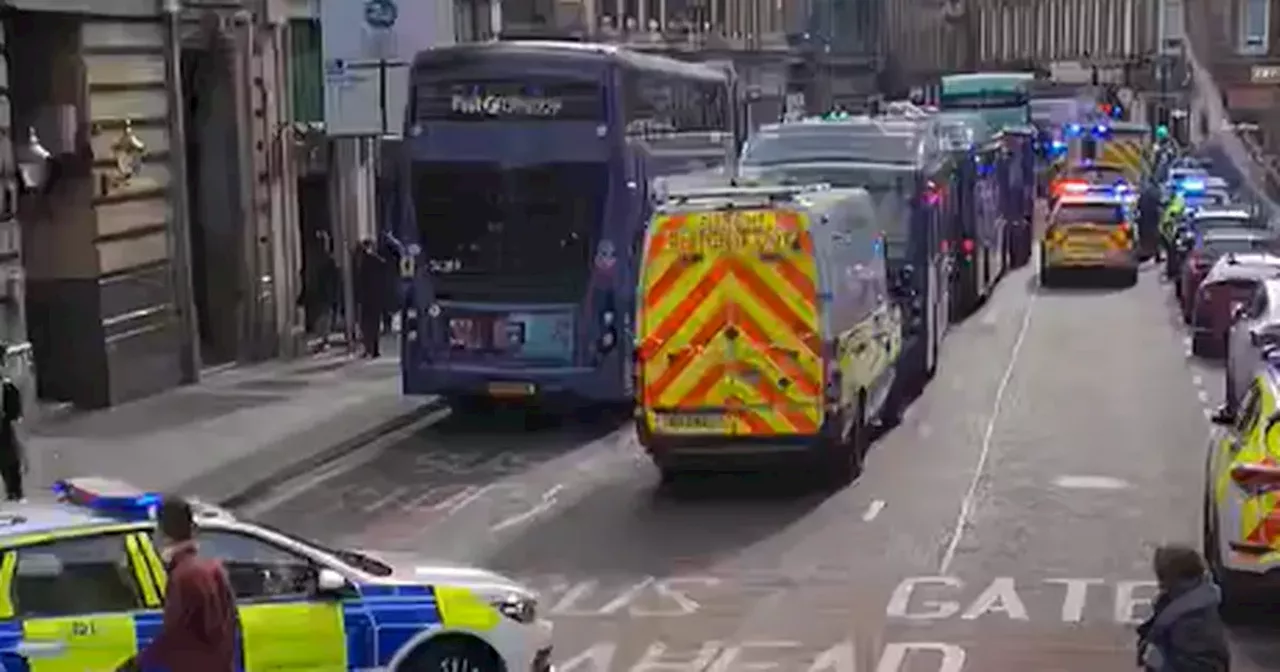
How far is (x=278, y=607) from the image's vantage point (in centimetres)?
1055

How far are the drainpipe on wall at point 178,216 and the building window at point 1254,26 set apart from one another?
5627cm

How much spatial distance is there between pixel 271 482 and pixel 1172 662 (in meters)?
12.3

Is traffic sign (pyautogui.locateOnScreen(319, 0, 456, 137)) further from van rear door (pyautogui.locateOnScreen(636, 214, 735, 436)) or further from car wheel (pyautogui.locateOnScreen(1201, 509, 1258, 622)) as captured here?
car wheel (pyautogui.locateOnScreen(1201, 509, 1258, 622))

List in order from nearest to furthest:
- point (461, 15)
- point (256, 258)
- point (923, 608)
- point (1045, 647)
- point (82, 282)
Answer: point (1045, 647), point (923, 608), point (82, 282), point (256, 258), point (461, 15)

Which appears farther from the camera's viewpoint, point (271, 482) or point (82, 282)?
point (82, 282)

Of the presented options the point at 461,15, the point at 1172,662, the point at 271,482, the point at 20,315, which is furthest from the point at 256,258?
the point at 1172,662

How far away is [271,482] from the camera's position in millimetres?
20000

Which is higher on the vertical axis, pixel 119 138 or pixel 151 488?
pixel 119 138

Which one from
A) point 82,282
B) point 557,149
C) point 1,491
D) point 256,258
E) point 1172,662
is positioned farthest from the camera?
point 256,258

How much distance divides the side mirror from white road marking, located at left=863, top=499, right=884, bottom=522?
301 inches

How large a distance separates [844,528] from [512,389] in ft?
20.9

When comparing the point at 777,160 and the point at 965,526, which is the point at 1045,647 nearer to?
the point at 965,526

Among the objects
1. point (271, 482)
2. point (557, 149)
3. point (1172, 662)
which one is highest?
point (557, 149)

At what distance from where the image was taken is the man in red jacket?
9.14 m
